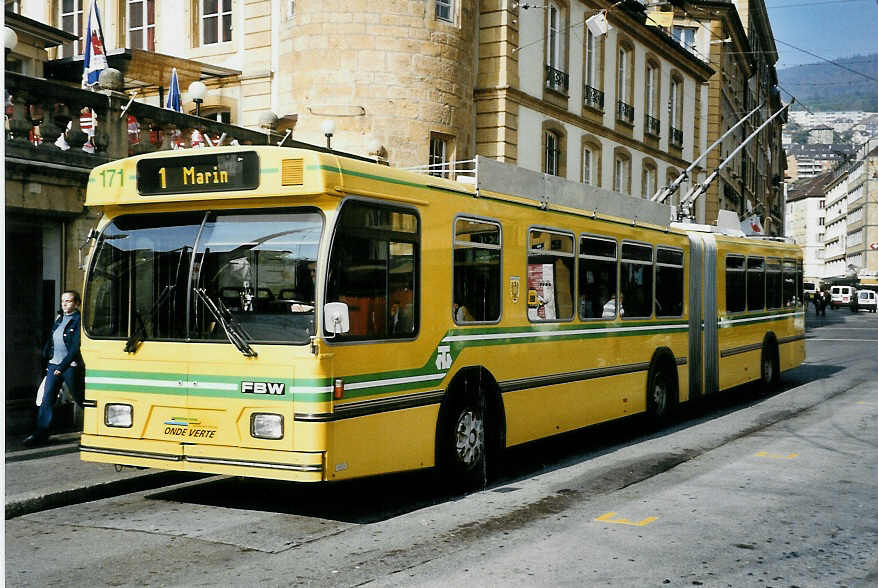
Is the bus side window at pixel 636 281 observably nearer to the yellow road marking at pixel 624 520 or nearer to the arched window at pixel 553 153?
the yellow road marking at pixel 624 520

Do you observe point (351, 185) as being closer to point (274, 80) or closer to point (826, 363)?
point (274, 80)

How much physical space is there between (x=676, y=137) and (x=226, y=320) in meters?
33.3

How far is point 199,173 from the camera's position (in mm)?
8062

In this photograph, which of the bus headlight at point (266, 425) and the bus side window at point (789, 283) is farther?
the bus side window at point (789, 283)

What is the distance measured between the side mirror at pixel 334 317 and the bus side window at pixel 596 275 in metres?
4.56

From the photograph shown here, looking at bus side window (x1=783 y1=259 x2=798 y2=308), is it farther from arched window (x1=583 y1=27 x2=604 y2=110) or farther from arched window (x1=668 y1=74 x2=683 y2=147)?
arched window (x1=668 y1=74 x2=683 y2=147)

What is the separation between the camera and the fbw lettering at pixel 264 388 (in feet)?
25.0

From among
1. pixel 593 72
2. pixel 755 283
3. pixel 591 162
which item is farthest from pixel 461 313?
pixel 593 72

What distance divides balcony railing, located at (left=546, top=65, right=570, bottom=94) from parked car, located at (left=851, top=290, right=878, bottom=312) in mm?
62900

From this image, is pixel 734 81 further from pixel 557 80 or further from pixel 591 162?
pixel 557 80

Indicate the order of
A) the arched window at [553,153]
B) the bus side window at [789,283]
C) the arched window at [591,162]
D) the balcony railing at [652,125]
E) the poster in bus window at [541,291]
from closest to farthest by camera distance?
the poster in bus window at [541,291] → the bus side window at [789,283] → the arched window at [553,153] → the arched window at [591,162] → the balcony railing at [652,125]

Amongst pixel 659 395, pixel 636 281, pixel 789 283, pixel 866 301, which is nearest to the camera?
pixel 636 281

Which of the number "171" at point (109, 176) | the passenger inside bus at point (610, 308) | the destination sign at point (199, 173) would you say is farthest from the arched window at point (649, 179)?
the destination sign at point (199, 173)

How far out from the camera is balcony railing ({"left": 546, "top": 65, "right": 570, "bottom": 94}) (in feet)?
90.3
